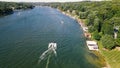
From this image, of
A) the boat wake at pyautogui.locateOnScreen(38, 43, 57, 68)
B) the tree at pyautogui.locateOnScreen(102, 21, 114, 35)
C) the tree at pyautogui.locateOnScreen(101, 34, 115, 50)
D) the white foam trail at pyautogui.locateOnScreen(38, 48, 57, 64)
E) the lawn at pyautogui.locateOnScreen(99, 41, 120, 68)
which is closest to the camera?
Result: the lawn at pyautogui.locateOnScreen(99, 41, 120, 68)

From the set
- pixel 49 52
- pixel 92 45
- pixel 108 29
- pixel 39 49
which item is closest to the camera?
pixel 49 52

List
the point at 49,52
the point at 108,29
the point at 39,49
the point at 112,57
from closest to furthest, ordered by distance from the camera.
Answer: the point at 112,57 < the point at 49,52 < the point at 39,49 < the point at 108,29

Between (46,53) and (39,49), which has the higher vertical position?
(39,49)

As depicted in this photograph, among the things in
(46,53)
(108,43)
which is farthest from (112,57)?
(46,53)

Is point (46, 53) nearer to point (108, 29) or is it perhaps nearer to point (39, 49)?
point (39, 49)

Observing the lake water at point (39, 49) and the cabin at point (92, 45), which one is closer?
the lake water at point (39, 49)

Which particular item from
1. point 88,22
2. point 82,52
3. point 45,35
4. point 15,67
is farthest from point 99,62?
point 88,22

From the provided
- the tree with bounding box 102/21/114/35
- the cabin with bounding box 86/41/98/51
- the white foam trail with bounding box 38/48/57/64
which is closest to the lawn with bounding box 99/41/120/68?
the cabin with bounding box 86/41/98/51

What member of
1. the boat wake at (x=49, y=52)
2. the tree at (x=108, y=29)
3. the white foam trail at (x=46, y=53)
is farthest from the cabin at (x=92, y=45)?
the white foam trail at (x=46, y=53)

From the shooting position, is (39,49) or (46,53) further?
(39,49)

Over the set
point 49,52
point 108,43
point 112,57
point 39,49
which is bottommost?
point 112,57

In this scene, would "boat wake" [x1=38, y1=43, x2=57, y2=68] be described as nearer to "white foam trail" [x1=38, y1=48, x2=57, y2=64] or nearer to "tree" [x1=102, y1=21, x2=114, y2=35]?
"white foam trail" [x1=38, y1=48, x2=57, y2=64]

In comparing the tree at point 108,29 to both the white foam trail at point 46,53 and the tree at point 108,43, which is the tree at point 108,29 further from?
the white foam trail at point 46,53
